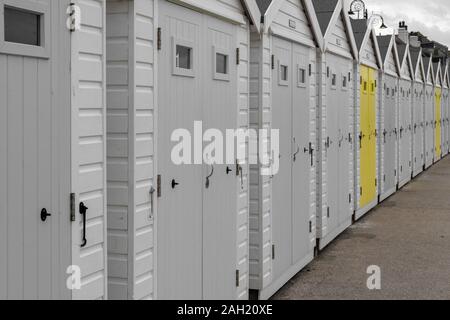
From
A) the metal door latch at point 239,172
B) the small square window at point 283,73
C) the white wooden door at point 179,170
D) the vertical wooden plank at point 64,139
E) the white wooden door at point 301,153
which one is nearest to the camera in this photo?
the vertical wooden plank at point 64,139

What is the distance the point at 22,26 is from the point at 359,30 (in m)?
10.4

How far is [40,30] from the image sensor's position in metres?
3.53

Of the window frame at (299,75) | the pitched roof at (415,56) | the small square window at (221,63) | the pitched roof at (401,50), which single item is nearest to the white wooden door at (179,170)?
the small square window at (221,63)

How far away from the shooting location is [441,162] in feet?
87.0

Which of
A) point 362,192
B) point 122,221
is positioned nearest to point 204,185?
point 122,221

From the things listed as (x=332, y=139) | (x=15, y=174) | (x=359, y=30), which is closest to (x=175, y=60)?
(x=15, y=174)

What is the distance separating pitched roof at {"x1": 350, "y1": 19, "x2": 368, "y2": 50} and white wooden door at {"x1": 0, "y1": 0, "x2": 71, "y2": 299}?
9.31m

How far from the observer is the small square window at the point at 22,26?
3.31m

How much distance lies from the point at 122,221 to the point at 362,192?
8.94 m

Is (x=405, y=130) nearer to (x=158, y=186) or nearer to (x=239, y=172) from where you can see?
(x=239, y=172)

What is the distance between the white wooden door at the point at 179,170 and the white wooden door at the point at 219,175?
0.13 m

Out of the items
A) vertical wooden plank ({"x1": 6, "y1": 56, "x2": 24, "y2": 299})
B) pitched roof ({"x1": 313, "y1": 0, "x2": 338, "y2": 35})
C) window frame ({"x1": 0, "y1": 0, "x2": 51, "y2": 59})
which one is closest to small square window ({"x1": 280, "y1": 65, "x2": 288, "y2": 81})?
pitched roof ({"x1": 313, "y1": 0, "x2": 338, "y2": 35})

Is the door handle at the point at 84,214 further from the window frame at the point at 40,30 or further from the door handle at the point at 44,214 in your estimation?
the window frame at the point at 40,30
